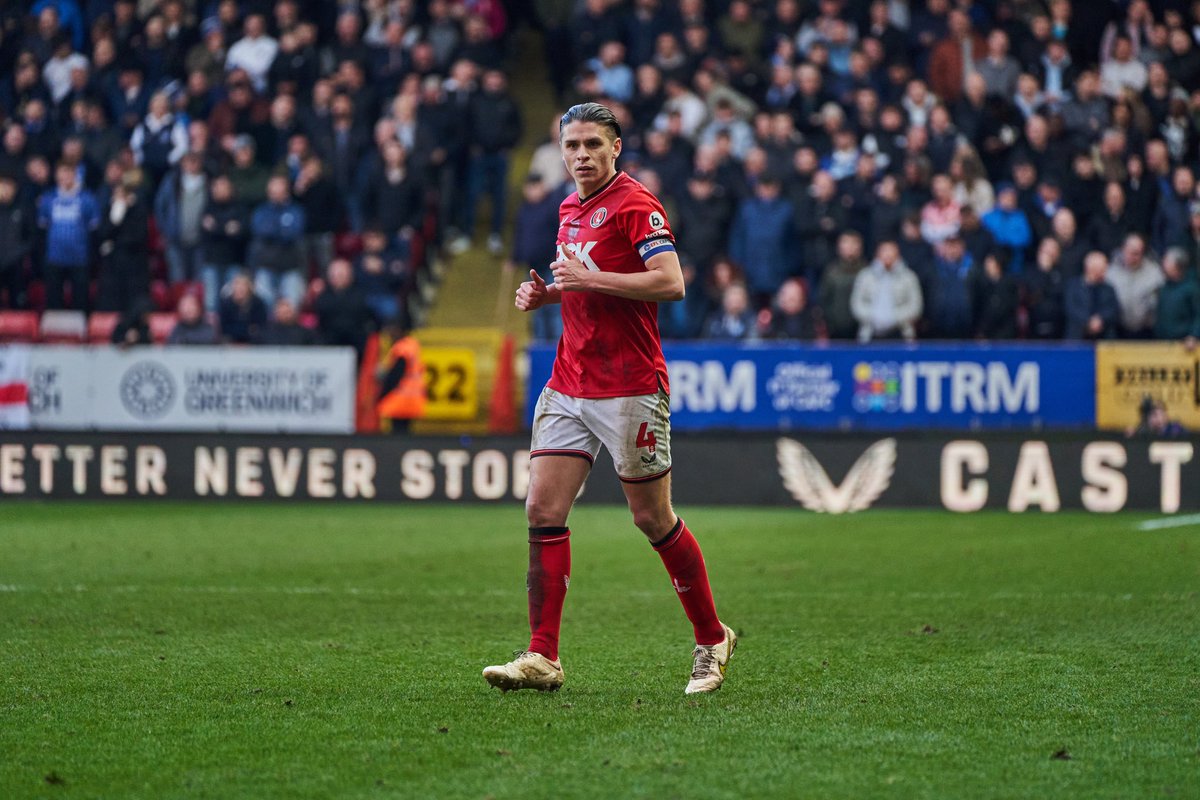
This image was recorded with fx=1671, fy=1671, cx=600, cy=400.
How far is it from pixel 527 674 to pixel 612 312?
1338 mm

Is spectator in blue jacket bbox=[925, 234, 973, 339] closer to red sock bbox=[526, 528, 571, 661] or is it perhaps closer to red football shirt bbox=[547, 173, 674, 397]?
red football shirt bbox=[547, 173, 674, 397]

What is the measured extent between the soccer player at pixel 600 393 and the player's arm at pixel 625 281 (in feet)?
0.20

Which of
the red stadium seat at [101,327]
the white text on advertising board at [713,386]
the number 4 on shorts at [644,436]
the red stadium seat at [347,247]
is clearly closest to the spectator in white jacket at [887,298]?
the white text on advertising board at [713,386]

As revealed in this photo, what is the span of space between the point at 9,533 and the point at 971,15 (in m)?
12.7

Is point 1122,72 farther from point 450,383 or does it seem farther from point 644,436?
point 644,436

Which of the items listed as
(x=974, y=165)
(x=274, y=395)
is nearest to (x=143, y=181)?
(x=274, y=395)

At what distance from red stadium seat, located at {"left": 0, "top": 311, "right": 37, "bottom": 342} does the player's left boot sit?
1383cm

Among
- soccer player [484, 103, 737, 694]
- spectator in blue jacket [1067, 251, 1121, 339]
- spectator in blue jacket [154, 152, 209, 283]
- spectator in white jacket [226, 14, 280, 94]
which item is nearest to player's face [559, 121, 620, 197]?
soccer player [484, 103, 737, 694]

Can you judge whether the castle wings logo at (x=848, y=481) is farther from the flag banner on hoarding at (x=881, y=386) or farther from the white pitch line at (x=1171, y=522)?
the white pitch line at (x=1171, y=522)

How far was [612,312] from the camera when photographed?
610 centimetres

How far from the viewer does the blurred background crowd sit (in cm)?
1670

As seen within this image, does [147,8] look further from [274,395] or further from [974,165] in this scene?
[974,165]

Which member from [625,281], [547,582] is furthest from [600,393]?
[547,582]

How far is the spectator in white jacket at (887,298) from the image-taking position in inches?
646
